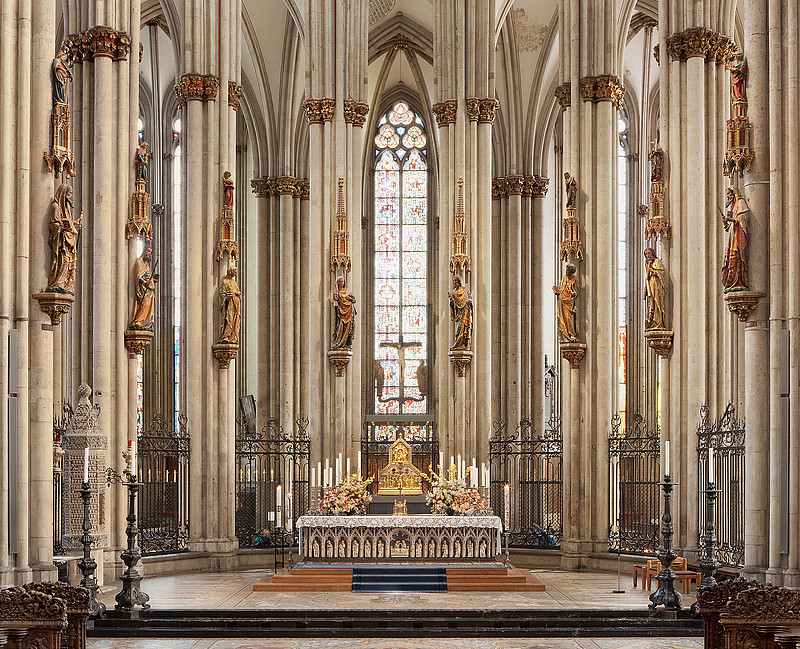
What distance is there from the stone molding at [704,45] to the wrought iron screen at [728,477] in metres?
6.57

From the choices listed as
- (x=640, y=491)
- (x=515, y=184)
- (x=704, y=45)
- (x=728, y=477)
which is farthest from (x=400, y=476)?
(x=515, y=184)

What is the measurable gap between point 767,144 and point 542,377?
63.1 feet

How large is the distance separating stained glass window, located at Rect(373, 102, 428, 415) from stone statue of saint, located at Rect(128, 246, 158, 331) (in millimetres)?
16300

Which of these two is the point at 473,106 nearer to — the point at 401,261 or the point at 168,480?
the point at 168,480

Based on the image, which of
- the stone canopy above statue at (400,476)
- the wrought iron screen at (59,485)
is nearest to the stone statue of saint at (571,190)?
the stone canopy above statue at (400,476)

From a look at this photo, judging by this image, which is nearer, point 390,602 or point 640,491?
point 390,602

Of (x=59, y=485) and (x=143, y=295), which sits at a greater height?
(x=143, y=295)

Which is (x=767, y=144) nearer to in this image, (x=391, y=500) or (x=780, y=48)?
(x=780, y=48)

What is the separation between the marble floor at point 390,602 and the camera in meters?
13.1

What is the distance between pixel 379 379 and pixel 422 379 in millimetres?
1421

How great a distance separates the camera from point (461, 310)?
23859 millimetres

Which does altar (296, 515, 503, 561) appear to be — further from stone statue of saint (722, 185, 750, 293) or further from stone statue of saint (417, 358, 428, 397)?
stone statue of saint (417, 358, 428, 397)

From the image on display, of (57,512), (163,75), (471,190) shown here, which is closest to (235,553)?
(57,512)

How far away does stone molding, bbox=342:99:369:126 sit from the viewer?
24969 millimetres
